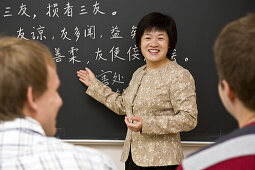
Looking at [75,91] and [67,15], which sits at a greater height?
[67,15]

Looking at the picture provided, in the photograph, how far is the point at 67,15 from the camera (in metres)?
2.78

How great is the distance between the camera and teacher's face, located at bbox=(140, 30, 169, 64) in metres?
2.44

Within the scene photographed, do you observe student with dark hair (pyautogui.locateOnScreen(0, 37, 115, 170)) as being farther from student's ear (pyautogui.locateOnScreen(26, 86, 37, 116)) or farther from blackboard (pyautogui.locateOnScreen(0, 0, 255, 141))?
blackboard (pyautogui.locateOnScreen(0, 0, 255, 141))

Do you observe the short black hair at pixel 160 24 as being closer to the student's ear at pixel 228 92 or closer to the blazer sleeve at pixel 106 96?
the blazer sleeve at pixel 106 96

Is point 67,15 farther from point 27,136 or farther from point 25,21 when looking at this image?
point 27,136

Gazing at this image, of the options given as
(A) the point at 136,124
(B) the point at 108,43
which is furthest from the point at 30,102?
(B) the point at 108,43

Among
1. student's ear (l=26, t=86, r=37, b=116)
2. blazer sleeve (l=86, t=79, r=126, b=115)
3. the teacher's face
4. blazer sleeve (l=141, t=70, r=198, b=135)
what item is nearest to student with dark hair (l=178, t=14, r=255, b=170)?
student's ear (l=26, t=86, r=37, b=116)

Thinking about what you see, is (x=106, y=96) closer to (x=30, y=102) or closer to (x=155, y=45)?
(x=155, y=45)

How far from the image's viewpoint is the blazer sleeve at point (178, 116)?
228cm

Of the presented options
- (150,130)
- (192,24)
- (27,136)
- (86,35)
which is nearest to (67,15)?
(86,35)

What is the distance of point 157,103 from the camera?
2355 mm

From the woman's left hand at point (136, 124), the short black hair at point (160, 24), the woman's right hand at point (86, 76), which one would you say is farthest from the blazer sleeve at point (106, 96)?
the short black hair at point (160, 24)

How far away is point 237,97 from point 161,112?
4.52 ft

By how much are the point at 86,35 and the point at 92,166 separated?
1836 millimetres
